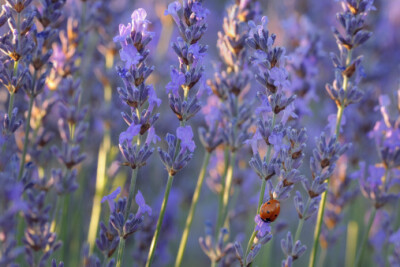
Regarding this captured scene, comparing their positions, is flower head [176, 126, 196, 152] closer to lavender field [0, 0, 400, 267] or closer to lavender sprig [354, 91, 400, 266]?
lavender field [0, 0, 400, 267]

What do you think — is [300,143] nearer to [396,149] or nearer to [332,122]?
[332,122]

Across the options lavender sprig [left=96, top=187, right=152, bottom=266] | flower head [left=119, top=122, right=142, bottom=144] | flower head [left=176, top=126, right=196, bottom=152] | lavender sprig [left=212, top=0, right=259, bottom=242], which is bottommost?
lavender sprig [left=96, top=187, right=152, bottom=266]

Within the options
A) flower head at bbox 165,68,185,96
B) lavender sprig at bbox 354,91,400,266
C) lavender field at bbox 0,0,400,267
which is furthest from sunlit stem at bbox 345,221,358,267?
flower head at bbox 165,68,185,96

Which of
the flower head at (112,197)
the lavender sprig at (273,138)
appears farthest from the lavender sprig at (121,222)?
the lavender sprig at (273,138)

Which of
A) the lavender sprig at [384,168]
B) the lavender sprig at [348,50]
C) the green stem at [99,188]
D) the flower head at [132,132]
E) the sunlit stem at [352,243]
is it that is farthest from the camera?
the sunlit stem at [352,243]

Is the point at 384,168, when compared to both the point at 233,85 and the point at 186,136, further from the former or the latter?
the point at 186,136

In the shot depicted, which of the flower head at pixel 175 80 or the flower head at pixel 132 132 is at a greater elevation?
the flower head at pixel 175 80

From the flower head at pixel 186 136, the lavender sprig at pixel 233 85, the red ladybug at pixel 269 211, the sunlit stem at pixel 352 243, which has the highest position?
the lavender sprig at pixel 233 85

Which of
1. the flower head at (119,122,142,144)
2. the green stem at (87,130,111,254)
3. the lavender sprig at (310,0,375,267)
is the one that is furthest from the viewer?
the green stem at (87,130,111,254)

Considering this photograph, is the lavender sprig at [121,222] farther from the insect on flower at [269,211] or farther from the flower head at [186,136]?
the insect on flower at [269,211]
